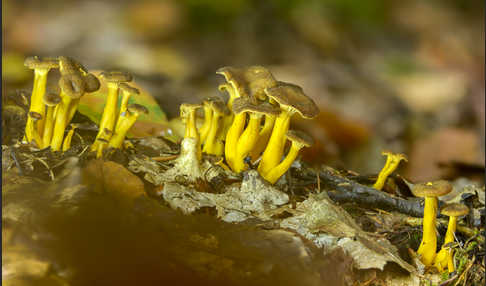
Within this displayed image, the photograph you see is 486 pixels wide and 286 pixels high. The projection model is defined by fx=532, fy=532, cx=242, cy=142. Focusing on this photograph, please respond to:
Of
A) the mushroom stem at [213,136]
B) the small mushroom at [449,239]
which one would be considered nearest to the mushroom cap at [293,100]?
the mushroom stem at [213,136]

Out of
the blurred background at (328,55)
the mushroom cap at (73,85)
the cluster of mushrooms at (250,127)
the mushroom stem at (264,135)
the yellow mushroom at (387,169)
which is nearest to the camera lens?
the mushroom cap at (73,85)

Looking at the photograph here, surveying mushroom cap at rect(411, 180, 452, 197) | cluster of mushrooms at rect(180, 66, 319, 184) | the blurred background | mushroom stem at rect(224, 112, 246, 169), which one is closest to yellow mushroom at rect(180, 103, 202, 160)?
cluster of mushrooms at rect(180, 66, 319, 184)

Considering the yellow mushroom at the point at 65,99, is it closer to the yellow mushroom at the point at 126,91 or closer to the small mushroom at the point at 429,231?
the yellow mushroom at the point at 126,91

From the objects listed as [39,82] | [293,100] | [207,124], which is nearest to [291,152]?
[293,100]

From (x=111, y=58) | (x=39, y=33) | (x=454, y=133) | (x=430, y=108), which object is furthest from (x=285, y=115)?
(x=430, y=108)

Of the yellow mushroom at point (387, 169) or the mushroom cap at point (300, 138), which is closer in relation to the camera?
the mushroom cap at point (300, 138)

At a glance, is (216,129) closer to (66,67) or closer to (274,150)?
(274,150)

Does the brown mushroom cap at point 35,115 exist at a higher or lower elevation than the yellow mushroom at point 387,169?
higher

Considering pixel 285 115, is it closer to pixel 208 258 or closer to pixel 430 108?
pixel 208 258
